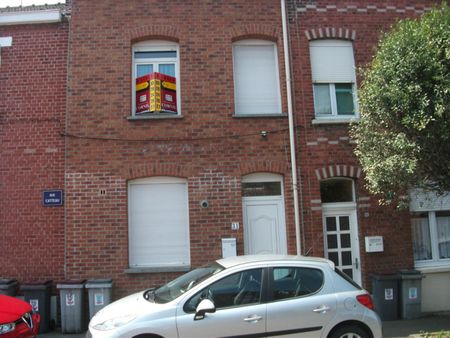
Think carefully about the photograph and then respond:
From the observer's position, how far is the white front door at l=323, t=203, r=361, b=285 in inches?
418

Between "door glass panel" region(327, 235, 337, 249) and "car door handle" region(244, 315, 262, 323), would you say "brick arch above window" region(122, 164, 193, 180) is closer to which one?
"door glass panel" region(327, 235, 337, 249)

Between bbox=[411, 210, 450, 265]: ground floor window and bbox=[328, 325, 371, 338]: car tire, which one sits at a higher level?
bbox=[411, 210, 450, 265]: ground floor window

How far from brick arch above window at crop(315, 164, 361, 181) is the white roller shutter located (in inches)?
80.8

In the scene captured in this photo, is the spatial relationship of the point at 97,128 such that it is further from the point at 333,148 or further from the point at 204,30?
the point at 333,148

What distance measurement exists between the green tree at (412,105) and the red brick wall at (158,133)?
259cm

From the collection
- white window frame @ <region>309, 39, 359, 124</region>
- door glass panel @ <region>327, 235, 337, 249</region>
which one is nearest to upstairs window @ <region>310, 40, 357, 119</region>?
white window frame @ <region>309, 39, 359, 124</region>

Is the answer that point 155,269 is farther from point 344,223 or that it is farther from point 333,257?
point 344,223

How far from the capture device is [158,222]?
34.0ft

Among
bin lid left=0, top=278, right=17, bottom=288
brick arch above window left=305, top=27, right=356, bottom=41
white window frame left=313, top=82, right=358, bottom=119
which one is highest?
brick arch above window left=305, top=27, right=356, bottom=41

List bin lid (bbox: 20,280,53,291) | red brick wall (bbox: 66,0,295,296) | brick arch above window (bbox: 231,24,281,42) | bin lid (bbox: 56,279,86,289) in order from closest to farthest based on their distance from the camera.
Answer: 1. bin lid (bbox: 56,279,86,289)
2. bin lid (bbox: 20,280,53,291)
3. red brick wall (bbox: 66,0,295,296)
4. brick arch above window (bbox: 231,24,281,42)

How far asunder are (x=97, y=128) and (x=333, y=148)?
5207 millimetres

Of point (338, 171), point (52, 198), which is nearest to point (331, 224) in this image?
point (338, 171)

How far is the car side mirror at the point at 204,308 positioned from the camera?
582 centimetres

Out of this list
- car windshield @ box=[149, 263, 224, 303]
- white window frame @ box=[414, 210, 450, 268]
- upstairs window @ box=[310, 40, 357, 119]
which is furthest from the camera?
upstairs window @ box=[310, 40, 357, 119]
